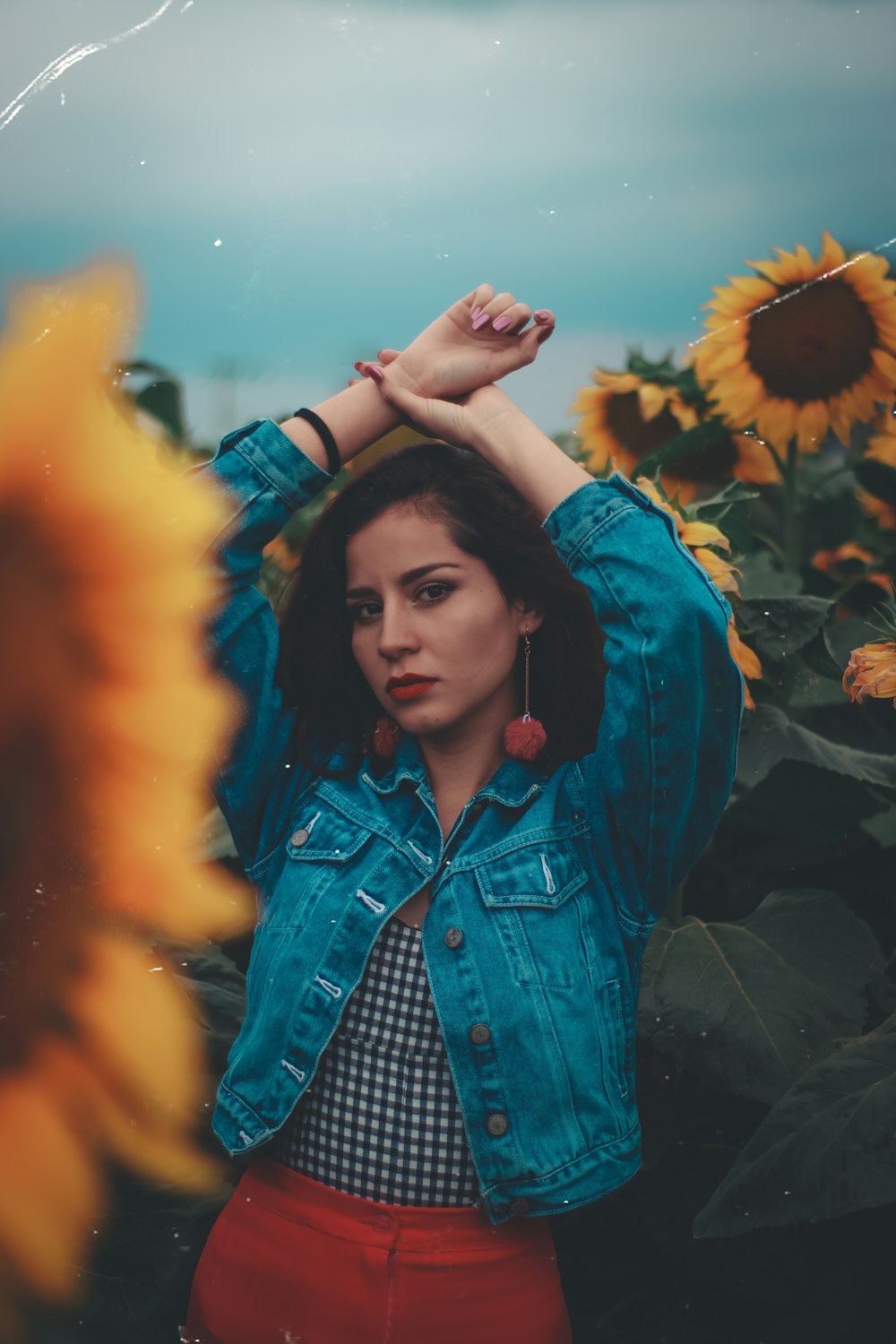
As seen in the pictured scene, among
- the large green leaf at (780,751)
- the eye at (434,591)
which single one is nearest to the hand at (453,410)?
the eye at (434,591)

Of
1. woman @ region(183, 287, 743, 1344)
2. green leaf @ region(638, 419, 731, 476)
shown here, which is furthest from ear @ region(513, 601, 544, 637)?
green leaf @ region(638, 419, 731, 476)

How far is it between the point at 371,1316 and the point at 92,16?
0.97 m

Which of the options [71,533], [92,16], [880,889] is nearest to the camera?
[71,533]

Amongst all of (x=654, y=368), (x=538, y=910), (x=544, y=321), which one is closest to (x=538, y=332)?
(x=544, y=321)

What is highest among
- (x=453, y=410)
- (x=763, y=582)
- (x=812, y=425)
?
(x=453, y=410)

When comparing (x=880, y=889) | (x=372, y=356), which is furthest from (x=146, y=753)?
(x=880, y=889)

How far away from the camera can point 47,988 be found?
35.0 inches

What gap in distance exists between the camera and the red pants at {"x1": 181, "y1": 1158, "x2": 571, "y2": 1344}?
0.92m

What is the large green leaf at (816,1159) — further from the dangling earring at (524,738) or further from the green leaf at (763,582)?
the green leaf at (763,582)

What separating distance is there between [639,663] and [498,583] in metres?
0.15

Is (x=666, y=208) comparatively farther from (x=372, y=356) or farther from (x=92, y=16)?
(x=92, y=16)

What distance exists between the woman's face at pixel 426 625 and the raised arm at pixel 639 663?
0.25 feet

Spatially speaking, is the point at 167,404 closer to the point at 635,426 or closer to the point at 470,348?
the point at 470,348

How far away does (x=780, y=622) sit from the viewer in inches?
51.5
